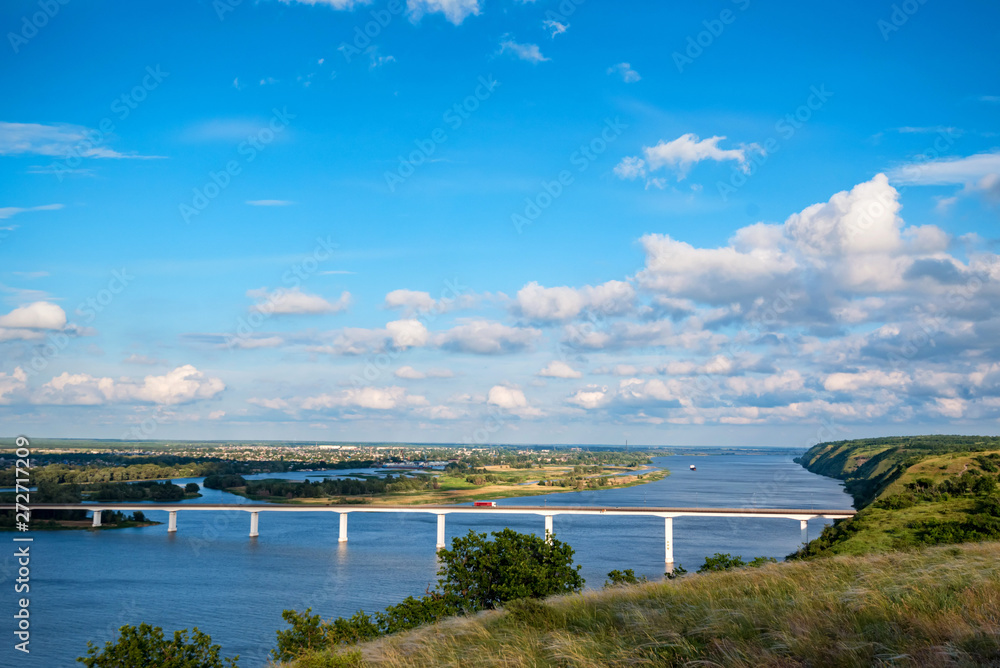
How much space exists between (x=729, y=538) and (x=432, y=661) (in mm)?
85574

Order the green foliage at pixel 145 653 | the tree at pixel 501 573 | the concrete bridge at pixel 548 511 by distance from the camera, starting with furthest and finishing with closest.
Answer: the concrete bridge at pixel 548 511 → the tree at pixel 501 573 → the green foliage at pixel 145 653

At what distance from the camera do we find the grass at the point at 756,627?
21.7 feet

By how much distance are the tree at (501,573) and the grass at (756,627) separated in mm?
11850

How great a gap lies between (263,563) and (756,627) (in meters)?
73.4

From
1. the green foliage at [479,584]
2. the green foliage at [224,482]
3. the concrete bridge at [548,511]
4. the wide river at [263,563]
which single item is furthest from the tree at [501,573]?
the green foliage at [224,482]

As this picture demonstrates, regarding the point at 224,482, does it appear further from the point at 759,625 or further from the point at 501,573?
the point at 759,625

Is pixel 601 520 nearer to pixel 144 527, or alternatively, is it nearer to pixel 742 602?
pixel 144 527

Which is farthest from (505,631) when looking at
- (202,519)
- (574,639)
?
(202,519)

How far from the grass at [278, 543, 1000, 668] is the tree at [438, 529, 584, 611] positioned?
1185cm

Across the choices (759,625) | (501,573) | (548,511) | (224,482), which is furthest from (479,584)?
(224,482)

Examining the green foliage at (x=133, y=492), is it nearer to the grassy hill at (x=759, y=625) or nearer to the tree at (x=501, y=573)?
the tree at (x=501, y=573)

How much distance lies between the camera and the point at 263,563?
236 ft

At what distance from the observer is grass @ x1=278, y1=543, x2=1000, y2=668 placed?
6.61 metres

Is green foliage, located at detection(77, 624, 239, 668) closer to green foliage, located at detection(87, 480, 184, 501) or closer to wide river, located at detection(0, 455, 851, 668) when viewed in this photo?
wide river, located at detection(0, 455, 851, 668)
